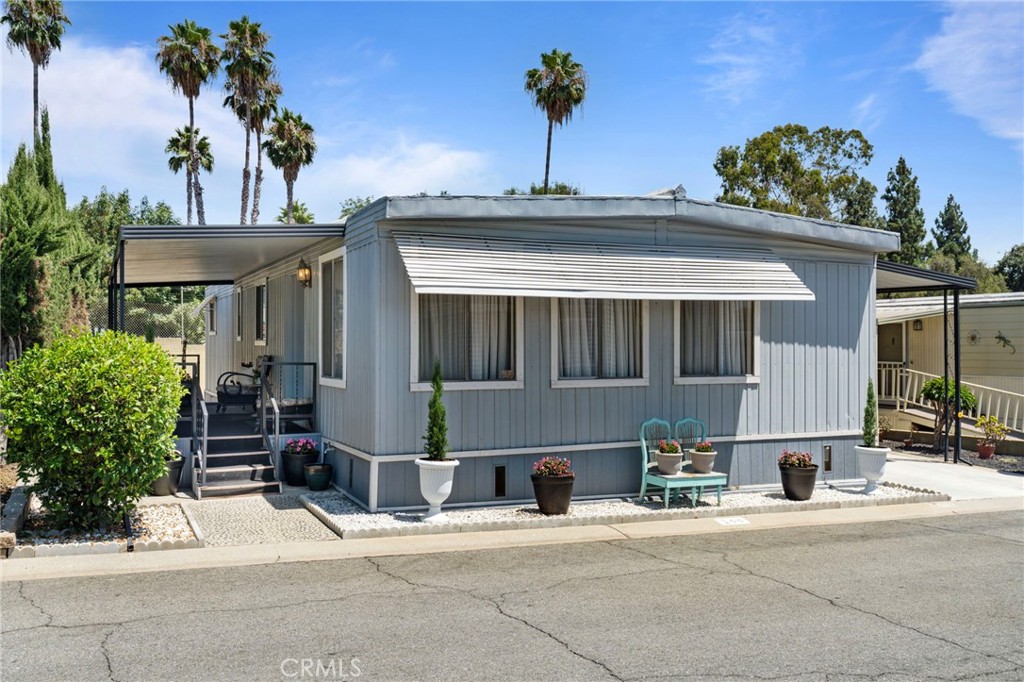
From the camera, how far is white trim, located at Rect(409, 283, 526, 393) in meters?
8.98

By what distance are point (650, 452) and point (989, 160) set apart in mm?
13625

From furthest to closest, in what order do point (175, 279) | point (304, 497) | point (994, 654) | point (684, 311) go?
1. point (175, 279)
2. point (684, 311)
3. point (304, 497)
4. point (994, 654)

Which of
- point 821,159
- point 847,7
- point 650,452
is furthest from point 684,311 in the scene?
point 821,159

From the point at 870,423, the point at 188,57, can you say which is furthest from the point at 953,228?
the point at 870,423

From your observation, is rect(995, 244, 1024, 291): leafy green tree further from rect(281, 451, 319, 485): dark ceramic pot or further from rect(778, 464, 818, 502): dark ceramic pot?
rect(281, 451, 319, 485): dark ceramic pot

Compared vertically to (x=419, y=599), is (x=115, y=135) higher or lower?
higher

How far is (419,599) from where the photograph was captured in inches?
241

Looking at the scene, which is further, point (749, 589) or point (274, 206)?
point (274, 206)

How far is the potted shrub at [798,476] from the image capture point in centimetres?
1002

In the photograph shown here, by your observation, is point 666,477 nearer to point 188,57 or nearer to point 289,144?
point 188,57

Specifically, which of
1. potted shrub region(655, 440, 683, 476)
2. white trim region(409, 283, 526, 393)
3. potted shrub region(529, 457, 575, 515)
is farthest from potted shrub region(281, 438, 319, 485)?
potted shrub region(655, 440, 683, 476)

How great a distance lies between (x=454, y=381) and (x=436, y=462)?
111 cm

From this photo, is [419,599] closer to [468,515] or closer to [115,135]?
[468,515]

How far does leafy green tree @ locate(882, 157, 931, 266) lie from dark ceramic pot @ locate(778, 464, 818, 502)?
131ft
